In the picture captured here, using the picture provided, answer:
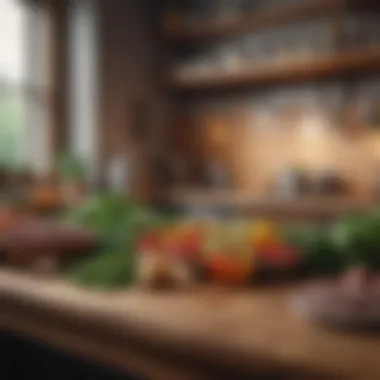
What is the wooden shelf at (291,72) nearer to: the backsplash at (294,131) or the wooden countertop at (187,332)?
the backsplash at (294,131)

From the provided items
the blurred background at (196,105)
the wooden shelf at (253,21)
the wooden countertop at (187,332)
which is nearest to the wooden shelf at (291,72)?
the blurred background at (196,105)

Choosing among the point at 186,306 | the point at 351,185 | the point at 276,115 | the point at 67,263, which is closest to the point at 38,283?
the point at 67,263

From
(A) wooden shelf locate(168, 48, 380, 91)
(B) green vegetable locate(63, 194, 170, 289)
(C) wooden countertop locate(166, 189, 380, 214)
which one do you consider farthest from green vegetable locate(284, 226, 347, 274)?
(A) wooden shelf locate(168, 48, 380, 91)

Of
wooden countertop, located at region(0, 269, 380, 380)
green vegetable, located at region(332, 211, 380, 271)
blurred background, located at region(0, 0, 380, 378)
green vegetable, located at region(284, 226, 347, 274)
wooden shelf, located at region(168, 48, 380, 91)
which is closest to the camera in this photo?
wooden countertop, located at region(0, 269, 380, 380)

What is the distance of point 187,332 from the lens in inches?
30.8

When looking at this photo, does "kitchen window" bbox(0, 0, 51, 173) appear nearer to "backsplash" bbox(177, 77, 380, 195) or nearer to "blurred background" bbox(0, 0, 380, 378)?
"blurred background" bbox(0, 0, 380, 378)

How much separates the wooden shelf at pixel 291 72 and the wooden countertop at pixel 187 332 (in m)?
3.48

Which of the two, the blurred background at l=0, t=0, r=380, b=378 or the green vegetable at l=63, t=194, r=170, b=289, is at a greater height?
the blurred background at l=0, t=0, r=380, b=378

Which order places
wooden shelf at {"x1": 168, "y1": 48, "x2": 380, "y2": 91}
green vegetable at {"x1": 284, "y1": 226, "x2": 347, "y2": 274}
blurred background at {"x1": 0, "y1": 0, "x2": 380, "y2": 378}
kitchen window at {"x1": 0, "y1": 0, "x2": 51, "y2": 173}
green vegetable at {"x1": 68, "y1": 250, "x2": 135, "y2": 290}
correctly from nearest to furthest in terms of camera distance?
green vegetable at {"x1": 68, "y1": 250, "x2": 135, "y2": 290}, green vegetable at {"x1": 284, "y1": 226, "x2": 347, "y2": 274}, wooden shelf at {"x1": 168, "y1": 48, "x2": 380, "y2": 91}, blurred background at {"x1": 0, "y1": 0, "x2": 380, "y2": 378}, kitchen window at {"x1": 0, "y1": 0, "x2": 51, "y2": 173}

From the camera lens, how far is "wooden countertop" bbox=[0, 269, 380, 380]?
0.69m

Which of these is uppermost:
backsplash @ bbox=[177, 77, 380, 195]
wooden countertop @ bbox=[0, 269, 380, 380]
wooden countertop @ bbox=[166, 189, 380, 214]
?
backsplash @ bbox=[177, 77, 380, 195]

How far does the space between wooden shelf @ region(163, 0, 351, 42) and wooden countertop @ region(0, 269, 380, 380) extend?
372 centimetres

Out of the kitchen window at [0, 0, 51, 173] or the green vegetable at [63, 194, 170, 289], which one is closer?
the green vegetable at [63, 194, 170, 289]

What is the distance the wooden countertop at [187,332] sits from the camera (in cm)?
69
